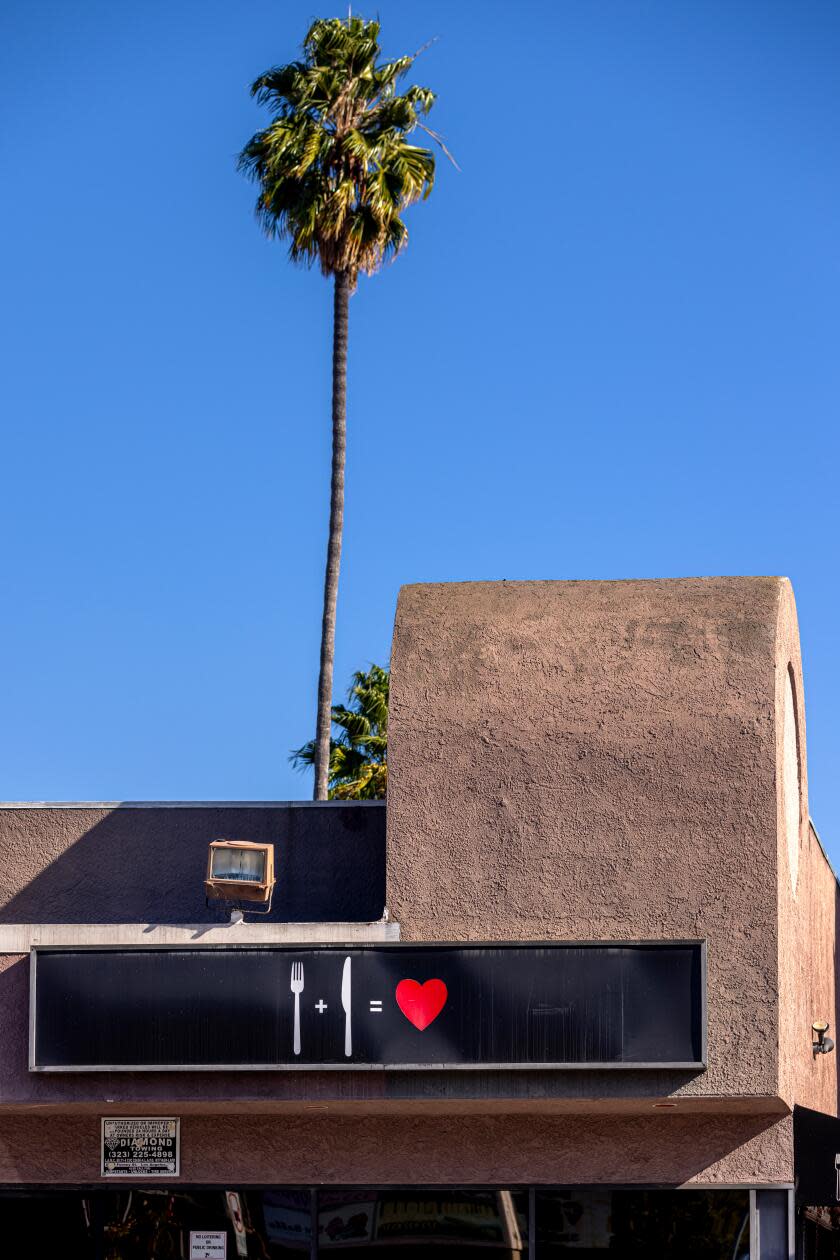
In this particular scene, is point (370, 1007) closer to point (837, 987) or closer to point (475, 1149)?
point (475, 1149)

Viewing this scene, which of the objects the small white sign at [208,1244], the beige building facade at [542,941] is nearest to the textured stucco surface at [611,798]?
the beige building facade at [542,941]

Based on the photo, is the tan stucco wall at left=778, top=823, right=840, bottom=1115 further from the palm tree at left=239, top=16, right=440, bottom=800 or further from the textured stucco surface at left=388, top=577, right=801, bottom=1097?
the palm tree at left=239, top=16, right=440, bottom=800

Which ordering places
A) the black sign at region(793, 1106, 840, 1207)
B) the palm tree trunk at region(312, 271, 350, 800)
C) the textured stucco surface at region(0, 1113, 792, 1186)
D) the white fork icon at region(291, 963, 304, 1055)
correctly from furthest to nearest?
the palm tree trunk at region(312, 271, 350, 800) → the black sign at region(793, 1106, 840, 1207) → the textured stucco surface at region(0, 1113, 792, 1186) → the white fork icon at region(291, 963, 304, 1055)

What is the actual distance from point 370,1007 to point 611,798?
2549mm

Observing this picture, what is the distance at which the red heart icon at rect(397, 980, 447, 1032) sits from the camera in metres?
15.2

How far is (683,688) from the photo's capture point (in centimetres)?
1559

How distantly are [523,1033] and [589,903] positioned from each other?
1159 mm

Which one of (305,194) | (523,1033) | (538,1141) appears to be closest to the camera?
(523,1033)

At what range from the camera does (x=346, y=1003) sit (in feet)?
50.1

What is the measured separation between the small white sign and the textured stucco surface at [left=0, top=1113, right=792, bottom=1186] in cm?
48

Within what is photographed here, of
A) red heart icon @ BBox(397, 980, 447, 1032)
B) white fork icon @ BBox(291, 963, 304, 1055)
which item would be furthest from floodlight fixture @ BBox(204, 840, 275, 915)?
red heart icon @ BBox(397, 980, 447, 1032)

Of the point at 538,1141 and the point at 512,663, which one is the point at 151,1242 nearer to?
the point at 538,1141

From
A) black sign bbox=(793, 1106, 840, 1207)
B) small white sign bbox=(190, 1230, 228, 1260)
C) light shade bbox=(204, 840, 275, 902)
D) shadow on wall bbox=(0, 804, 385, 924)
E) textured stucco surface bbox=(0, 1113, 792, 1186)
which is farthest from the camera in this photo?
shadow on wall bbox=(0, 804, 385, 924)

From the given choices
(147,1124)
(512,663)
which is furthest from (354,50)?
(147,1124)
